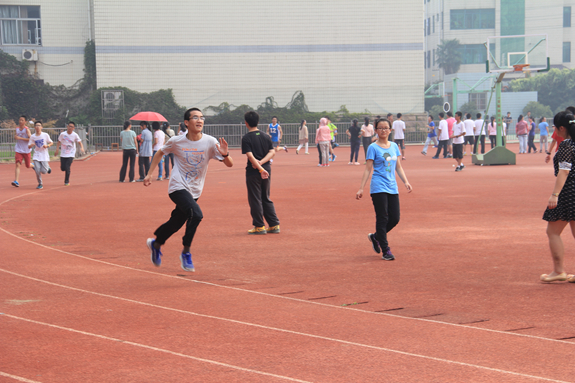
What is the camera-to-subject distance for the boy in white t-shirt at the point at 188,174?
6914 millimetres

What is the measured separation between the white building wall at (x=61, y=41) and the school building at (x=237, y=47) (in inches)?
2.8

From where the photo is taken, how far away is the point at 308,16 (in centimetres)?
4475

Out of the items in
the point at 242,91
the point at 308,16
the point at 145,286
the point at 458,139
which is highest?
the point at 308,16

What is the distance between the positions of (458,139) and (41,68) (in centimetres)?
3329

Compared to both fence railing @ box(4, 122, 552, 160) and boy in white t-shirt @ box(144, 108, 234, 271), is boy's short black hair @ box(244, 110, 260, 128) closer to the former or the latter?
boy in white t-shirt @ box(144, 108, 234, 271)

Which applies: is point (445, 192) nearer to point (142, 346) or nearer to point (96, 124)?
point (142, 346)

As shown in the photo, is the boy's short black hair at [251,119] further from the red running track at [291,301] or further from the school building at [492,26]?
the school building at [492,26]

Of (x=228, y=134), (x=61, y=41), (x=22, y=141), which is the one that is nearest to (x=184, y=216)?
(x=22, y=141)

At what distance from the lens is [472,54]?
8106 cm

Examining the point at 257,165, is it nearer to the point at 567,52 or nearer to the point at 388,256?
the point at 388,256

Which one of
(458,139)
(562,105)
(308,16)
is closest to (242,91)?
(308,16)

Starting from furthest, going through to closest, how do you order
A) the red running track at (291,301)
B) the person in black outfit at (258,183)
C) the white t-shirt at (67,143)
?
the white t-shirt at (67,143) < the person in black outfit at (258,183) < the red running track at (291,301)

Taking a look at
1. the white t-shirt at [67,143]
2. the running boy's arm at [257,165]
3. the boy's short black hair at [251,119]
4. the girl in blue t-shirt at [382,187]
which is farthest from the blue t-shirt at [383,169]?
the white t-shirt at [67,143]

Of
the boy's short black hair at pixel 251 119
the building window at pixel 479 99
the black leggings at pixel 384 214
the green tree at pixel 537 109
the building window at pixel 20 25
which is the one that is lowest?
the black leggings at pixel 384 214
